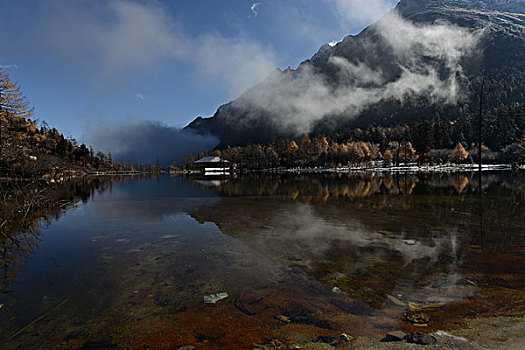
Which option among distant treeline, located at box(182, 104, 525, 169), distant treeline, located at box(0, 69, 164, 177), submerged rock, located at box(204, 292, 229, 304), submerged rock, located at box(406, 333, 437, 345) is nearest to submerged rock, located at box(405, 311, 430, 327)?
submerged rock, located at box(406, 333, 437, 345)

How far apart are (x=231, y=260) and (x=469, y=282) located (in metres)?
5.14

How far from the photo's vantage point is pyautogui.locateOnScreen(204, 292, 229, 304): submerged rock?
4895 mm

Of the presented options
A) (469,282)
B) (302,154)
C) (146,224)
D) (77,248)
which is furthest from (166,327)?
(302,154)

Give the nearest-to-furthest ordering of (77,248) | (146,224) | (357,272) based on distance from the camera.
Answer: (357,272) < (77,248) < (146,224)

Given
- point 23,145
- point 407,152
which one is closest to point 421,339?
point 23,145

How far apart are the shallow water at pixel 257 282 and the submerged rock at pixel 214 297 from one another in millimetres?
129

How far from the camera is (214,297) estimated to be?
5.04 metres

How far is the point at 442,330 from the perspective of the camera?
3.80 meters

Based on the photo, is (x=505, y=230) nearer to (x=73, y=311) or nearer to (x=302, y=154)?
(x=73, y=311)

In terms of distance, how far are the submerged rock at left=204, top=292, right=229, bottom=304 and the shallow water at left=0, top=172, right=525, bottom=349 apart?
129 millimetres

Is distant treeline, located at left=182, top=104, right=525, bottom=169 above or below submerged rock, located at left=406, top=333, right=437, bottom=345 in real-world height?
above

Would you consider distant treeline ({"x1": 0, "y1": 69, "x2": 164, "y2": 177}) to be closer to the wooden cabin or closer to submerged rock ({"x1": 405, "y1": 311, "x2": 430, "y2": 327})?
submerged rock ({"x1": 405, "y1": 311, "x2": 430, "y2": 327})

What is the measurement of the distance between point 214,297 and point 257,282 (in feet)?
3.23

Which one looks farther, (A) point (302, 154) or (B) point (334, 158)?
(A) point (302, 154)
